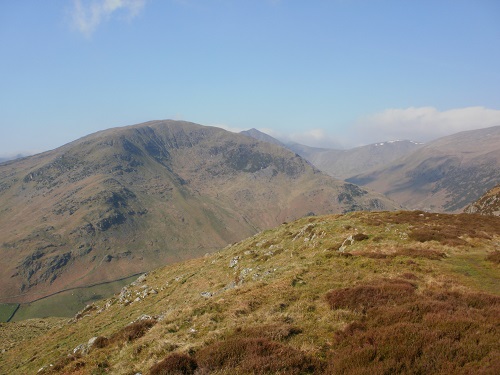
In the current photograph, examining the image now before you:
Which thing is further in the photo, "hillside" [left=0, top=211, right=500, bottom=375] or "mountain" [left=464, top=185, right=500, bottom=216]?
"mountain" [left=464, top=185, right=500, bottom=216]

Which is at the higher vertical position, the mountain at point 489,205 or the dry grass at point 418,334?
the dry grass at point 418,334

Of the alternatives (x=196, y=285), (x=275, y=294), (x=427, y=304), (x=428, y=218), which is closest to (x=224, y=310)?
(x=275, y=294)

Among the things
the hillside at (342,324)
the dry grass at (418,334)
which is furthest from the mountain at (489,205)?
the dry grass at (418,334)

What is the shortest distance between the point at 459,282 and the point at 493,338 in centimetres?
1006

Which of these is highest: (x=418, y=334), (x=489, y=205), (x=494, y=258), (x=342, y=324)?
(x=418, y=334)

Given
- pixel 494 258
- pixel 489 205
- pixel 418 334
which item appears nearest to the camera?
pixel 418 334

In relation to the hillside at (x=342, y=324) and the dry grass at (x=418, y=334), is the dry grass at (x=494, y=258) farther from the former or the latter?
the dry grass at (x=418, y=334)

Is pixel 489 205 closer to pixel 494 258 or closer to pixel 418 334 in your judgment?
pixel 494 258

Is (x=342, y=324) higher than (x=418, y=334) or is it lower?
lower

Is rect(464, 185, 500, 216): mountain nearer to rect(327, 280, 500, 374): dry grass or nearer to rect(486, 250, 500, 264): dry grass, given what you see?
rect(486, 250, 500, 264): dry grass

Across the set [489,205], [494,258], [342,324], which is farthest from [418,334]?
[489,205]

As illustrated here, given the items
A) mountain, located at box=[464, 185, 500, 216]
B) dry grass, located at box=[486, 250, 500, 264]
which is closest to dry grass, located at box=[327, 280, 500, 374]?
dry grass, located at box=[486, 250, 500, 264]

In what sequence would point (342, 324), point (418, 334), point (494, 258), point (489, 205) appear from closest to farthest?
1. point (418, 334)
2. point (342, 324)
3. point (494, 258)
4. point (489, 205)

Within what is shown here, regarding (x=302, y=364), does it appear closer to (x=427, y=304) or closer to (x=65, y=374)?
(x=427, y=304)
